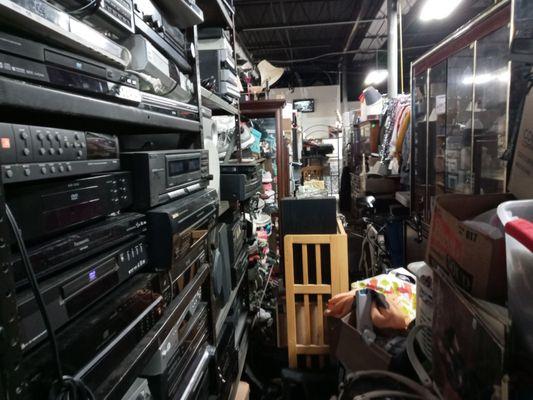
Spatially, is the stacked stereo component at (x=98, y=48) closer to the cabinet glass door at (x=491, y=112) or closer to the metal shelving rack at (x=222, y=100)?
the metal shelving rack at (x=222, y=100)

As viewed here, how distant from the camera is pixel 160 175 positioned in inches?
35.6

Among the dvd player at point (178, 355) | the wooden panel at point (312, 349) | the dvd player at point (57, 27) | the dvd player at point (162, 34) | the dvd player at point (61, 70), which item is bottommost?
the wooden panel at point (312, 349)

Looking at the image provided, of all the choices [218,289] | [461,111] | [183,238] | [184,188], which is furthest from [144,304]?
[461,111]

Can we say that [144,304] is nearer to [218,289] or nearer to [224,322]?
[218,289]

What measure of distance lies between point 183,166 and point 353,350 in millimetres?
1133

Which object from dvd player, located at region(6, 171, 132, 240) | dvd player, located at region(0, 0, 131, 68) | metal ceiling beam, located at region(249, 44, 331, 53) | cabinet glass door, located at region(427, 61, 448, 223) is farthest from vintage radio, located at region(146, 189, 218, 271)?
metal ceiling beam, located at region(249, 44, 331, 53)

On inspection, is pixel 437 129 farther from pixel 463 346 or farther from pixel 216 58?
pixel 463 346

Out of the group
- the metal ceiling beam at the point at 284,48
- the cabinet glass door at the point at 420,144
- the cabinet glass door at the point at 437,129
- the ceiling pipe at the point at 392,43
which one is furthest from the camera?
the metal ceiling beam at the point at 284,48

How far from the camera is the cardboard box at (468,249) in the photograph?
28.5 inches

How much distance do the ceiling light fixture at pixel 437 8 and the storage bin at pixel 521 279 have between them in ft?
11.3

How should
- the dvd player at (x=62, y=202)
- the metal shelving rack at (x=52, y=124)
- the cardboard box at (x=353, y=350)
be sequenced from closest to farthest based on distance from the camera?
the metal shelving rack at (x=52, y=124), the dvd player at (x=62, y=202), the cardboard box at (x=353, y=350)

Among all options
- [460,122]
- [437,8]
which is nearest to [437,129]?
[460,122]

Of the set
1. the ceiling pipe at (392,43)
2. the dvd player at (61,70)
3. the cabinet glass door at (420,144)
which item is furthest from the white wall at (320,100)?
the dvd player at (61,70)

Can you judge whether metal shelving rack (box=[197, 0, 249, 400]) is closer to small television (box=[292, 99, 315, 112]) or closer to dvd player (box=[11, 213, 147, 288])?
dvd player (box=[11, 213, 147, 288])
